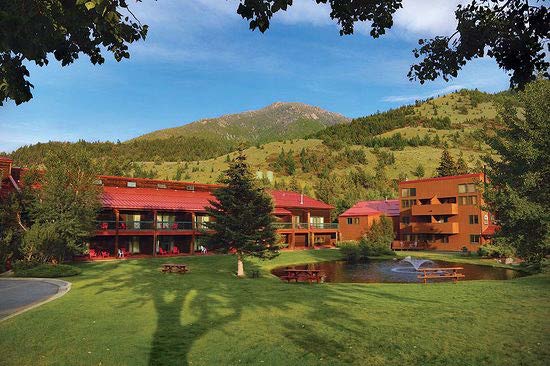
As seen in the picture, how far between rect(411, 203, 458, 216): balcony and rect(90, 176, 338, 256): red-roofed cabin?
17.7 metres

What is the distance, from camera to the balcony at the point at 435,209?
5800 centimetres

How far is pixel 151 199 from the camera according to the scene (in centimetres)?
4778

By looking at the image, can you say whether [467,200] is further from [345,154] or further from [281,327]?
[345,154]

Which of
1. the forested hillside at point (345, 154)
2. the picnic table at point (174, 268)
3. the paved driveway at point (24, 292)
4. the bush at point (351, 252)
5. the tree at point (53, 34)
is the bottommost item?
the bush at point (351, 252)

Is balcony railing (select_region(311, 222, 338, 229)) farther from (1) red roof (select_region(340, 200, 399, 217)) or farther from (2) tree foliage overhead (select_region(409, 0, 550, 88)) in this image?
(2) tree foliage overhead (select_region(409, 0, 550, 88))

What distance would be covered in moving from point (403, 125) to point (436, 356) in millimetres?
182404

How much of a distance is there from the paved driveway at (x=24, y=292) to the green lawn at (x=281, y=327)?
97cm

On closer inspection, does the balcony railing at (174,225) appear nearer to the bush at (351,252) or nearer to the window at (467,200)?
the bush at (351,252)

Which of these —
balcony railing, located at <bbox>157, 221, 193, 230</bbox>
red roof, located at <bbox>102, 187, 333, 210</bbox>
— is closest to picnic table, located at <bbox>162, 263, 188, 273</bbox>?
red roof, located at <bbox>102, 187, 333, 210</bbox>

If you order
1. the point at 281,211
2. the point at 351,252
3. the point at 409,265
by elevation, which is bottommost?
the point at 409,265

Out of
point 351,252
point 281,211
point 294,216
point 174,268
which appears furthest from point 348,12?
point 294,216

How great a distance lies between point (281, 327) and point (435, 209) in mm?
51663

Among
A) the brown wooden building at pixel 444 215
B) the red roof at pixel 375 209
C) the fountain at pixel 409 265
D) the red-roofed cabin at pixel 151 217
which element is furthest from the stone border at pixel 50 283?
the red roof at pixel 375 209

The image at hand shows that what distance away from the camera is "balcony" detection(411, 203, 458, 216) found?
→ 5800cm
